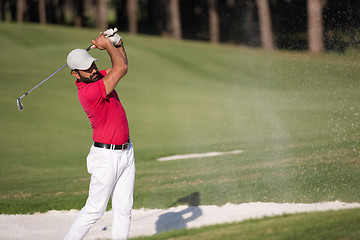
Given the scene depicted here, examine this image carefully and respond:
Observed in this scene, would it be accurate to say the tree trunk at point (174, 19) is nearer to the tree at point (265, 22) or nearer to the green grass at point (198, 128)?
the tree at point (265, 22)

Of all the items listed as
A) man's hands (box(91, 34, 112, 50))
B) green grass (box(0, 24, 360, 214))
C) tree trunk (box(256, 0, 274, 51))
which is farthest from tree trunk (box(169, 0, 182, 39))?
man's hands (box(91, 34, 112, 50))

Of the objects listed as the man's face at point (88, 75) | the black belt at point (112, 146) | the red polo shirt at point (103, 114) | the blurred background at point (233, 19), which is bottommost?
the blurred background at point (233, 19)

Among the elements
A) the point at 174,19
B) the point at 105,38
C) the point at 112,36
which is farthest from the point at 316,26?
the point at 105,38

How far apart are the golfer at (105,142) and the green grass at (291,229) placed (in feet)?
2.58

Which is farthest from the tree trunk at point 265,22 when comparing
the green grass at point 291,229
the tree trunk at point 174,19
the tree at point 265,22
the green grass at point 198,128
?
the green grass at point 291,229

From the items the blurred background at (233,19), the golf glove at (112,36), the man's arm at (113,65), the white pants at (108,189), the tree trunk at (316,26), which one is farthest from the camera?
the blurred background at (233,19)

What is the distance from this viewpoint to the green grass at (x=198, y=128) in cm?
995

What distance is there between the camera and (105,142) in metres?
6.16

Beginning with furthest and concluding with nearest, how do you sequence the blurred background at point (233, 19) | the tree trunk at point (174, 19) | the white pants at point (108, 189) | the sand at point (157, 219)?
the tree trunk at point (174, 19), the blurred background at point (233, 19), the sand at point (157, 219), the white pants at point (108, 189)

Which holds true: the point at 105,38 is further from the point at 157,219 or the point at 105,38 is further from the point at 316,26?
the point at 316,26

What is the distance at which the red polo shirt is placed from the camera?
6.05m

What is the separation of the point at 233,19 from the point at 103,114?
60.9 m

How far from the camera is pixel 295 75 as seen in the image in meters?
23.7

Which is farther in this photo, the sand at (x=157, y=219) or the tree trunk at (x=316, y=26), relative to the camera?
the tree trunk at (x=316, y=26)
